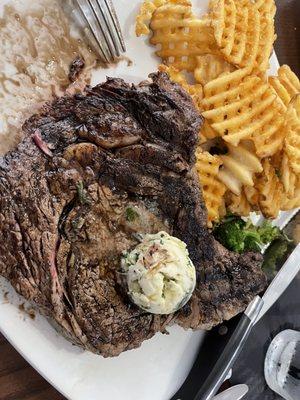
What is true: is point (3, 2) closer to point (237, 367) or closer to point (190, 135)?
point (190, 135)

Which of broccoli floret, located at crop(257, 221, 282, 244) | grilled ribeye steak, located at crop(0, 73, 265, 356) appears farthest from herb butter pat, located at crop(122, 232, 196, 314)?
broccoli floret, located at crop(257, 221, 282, 244)

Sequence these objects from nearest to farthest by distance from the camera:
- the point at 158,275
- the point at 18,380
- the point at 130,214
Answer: the point at 158,275 → the point at 130,214 → the point at 18,380

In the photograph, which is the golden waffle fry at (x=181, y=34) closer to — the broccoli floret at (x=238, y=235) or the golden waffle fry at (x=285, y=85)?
the golden waffle fry at (x=285, y=85)

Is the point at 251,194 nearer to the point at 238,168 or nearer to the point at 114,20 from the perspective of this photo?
the point at 238,168

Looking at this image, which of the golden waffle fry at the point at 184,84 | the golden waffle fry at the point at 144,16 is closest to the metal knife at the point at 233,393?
the golden waffle fry at the point at 184,84

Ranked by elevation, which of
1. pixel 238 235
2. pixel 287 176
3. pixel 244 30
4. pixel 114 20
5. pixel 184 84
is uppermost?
pixel 244 30

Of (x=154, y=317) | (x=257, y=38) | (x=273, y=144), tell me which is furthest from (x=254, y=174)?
(x=154, y=317)

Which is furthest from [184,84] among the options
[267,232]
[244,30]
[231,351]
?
[231,351]
